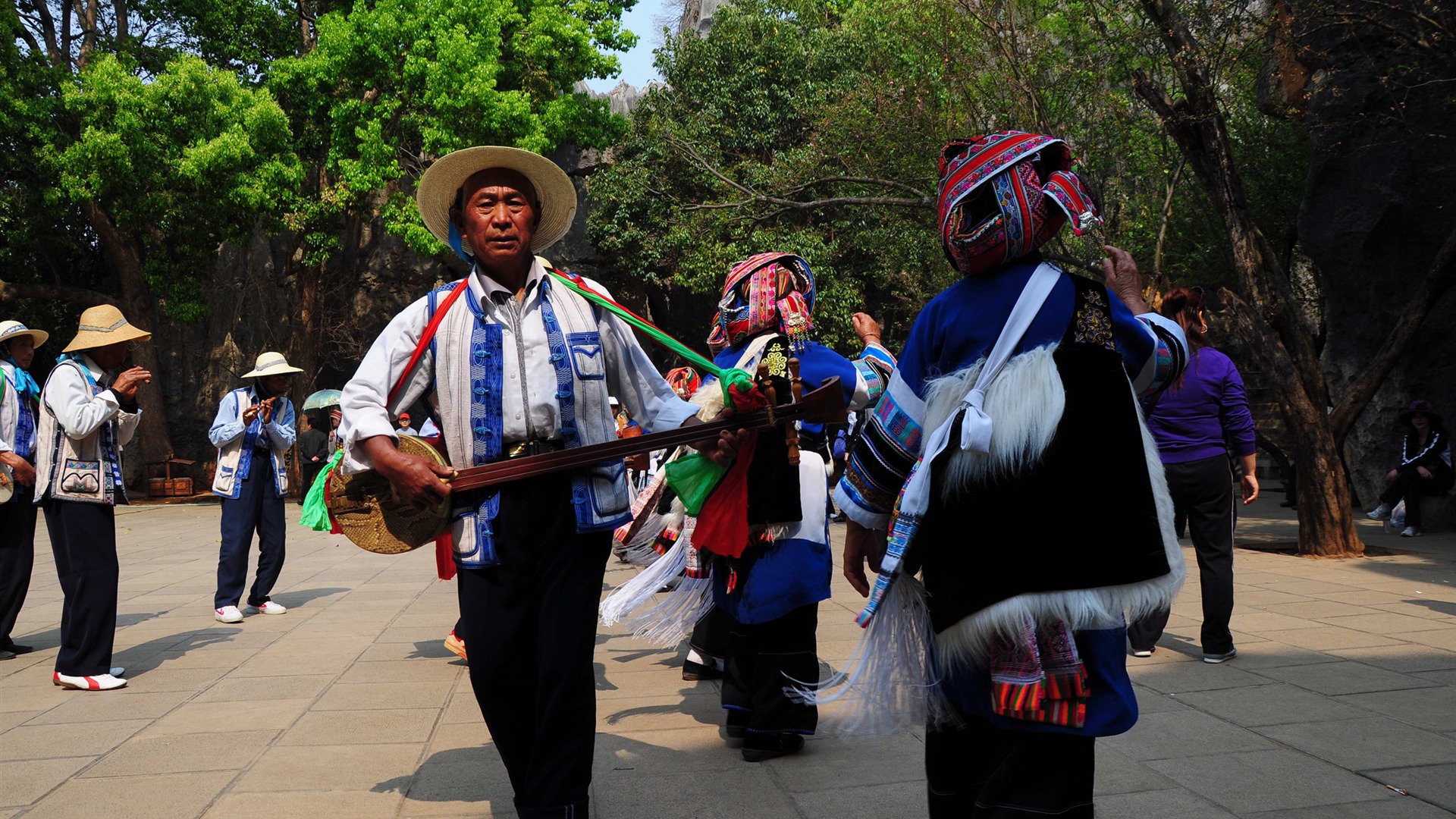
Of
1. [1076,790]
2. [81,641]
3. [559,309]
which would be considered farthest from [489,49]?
[1076,790]

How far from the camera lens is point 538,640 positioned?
3.12 metres

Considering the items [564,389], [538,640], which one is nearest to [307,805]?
[538,640]

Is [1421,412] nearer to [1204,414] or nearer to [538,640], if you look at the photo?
[1204,414]

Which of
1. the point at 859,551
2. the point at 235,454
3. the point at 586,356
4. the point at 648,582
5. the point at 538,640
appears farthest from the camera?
the point at 235,454

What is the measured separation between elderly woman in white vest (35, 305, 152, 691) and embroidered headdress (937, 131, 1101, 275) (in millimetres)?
4615

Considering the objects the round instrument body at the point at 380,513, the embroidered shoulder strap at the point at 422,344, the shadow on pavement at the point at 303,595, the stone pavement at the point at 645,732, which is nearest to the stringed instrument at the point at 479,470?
the round instrument body at the point at 380,513

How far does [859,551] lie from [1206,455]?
3.63 metres

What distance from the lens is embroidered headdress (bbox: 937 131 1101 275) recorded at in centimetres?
262

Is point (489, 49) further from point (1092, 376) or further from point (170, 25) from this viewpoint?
point (1092, 376)

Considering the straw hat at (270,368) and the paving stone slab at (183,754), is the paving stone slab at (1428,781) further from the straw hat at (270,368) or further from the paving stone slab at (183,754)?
the straw hat at (270,368)

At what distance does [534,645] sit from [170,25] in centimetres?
2306

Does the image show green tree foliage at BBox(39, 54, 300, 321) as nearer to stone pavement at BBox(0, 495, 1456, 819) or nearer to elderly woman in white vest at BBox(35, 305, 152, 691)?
stone pavement at BBox(0, 495, 1456, 819)

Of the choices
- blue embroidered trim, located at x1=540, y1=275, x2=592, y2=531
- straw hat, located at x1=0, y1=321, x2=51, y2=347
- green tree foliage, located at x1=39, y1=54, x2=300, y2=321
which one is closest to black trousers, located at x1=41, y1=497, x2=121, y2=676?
straw hat, located at x1=0, y1=321, x2=51, y2=347

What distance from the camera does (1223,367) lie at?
5785 mm
